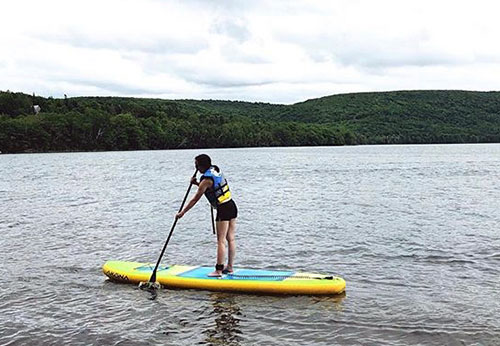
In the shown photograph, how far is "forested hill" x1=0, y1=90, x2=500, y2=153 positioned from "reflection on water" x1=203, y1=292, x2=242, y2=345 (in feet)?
343

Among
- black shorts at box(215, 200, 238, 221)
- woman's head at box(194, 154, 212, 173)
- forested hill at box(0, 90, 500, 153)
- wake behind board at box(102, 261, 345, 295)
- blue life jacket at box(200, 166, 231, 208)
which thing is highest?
forested hill at box(0, 90, 500, 153)

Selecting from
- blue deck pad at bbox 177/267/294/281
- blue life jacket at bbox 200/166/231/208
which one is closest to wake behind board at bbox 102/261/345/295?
blue deck pad at bbox 177/267/294/281

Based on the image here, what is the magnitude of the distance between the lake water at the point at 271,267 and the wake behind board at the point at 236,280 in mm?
218

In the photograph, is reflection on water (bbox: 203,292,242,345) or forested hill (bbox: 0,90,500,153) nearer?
reflection on water (bbox: 203,292,242,345)

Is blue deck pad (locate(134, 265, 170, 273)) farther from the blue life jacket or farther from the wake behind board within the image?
the blue life jacket

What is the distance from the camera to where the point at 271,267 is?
13.5m

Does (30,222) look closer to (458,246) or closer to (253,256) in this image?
(253,256)

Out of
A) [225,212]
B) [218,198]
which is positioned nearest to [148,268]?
[225,212]

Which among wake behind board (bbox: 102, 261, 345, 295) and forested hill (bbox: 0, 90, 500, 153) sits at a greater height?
forested hill (bbox: 0, 90, 500, 153)

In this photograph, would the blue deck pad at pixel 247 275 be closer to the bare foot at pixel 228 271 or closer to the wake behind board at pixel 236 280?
the wake behind board at pixel 236 280

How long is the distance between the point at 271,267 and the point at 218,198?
340 cm

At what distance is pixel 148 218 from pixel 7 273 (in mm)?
10106

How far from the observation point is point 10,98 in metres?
128

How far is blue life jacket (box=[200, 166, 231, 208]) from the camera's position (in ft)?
35.0
